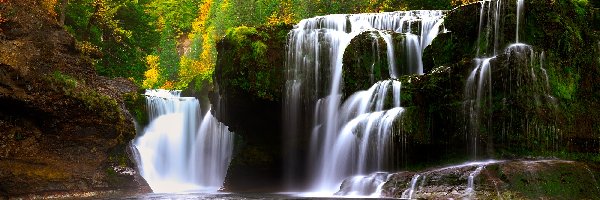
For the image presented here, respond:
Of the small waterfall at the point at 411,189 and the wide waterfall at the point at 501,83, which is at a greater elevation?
the wide waterfall at the point at 501,83

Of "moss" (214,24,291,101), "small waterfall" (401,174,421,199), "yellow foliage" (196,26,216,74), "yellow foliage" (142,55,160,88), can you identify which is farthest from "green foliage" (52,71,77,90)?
"yellow foliage" (142,55,160,88)

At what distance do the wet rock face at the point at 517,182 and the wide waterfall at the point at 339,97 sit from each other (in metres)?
3.47

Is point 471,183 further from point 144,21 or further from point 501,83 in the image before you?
point 144,21

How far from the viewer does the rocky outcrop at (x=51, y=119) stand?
51.8 feet

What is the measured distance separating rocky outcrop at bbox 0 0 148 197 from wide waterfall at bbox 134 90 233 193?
6.57m

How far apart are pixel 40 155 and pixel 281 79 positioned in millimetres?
9635

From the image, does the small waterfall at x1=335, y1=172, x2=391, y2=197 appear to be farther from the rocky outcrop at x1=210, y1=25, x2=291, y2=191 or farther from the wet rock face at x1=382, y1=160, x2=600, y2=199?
the rocky outcrop at x1=210, y1=25, x2=291, y2=191

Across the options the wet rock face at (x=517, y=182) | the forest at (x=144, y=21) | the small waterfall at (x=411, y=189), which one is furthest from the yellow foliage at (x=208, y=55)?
the wet rock face at (x=517, y=182)

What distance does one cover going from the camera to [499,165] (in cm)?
1175

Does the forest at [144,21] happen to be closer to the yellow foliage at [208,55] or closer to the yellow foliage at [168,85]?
the yellow foliage at [208,55]

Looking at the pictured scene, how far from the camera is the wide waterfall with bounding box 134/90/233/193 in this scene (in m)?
27.0

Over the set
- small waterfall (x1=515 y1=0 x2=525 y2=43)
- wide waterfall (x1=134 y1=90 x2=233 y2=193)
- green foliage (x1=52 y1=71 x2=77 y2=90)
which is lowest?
wide waterfall (x1=134 y1=90 x2=233 y2=193)

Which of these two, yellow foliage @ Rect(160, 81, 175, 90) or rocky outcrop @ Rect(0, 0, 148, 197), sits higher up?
yellow foliage @ Rect(160, 81, 175, 90)

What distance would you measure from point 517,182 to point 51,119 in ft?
45.6
